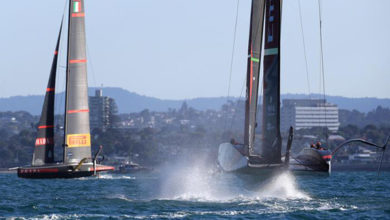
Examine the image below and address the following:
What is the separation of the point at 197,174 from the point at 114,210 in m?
12.2

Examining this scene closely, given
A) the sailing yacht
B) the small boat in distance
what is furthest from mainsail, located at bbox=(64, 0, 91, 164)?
the sailing yacht

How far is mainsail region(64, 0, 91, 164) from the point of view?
2598 inches

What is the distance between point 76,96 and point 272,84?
111 feet

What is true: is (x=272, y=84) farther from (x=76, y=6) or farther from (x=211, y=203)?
(x=76, y=6)

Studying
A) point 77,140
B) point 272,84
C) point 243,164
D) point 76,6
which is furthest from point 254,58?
point 76,6

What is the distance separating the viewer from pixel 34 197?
1571 inches

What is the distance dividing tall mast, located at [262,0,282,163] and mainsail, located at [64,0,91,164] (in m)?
33.4

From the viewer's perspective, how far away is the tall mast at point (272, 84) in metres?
34.8

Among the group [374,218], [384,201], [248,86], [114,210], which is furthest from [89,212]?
[248,86]

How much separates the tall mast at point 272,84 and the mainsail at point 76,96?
110ft

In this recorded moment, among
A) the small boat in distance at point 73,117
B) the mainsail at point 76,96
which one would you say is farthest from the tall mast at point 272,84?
the mainsail at point 76,96

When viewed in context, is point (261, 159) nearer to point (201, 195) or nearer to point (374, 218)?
point (201, 195)

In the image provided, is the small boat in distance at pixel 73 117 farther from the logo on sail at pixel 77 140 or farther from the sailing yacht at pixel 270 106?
the sailing yacht at pixel 270 106

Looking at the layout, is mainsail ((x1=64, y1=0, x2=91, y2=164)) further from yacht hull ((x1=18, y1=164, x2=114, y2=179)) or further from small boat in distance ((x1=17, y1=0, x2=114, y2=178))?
yacht hull ((x1=18, y1=164, x2=114, y2=179))
